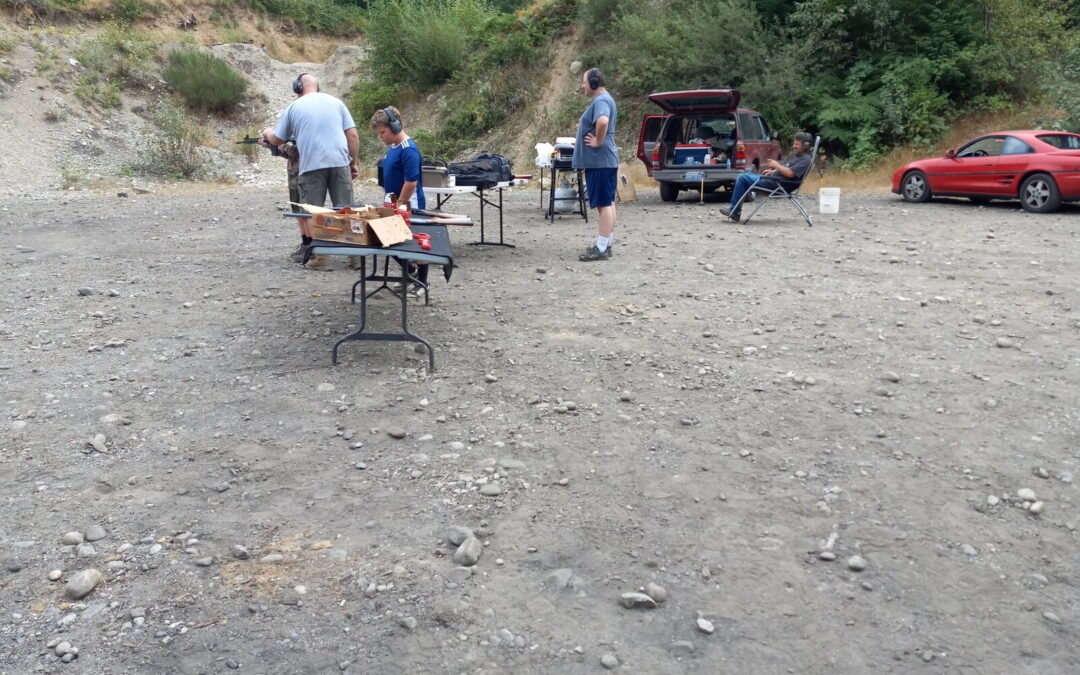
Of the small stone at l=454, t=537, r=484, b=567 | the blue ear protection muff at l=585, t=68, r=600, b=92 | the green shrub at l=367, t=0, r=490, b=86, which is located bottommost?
the small stone at l=454, t=537, r=484, b=567

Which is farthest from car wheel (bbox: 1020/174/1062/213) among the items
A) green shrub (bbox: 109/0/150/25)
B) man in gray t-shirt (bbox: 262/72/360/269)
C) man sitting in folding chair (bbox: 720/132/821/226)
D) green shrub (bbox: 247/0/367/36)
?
green shrub (bbox: 247/0/367/36)

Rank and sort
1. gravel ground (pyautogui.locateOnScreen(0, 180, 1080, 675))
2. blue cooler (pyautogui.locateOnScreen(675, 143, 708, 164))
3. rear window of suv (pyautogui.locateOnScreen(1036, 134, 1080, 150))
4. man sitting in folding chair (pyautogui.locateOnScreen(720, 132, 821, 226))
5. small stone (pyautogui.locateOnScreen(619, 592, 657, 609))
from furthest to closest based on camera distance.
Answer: blue cooler (pyautogui.locateOnScreen(675, 143, 708, 164)) → rear window of suv (pyautogui.locateOnScreen(1036, 134, 1080, 150)) → man sitting in folding chair (pyautogui.locateOnScreen(720, 132, 821, 226)) → small stone (pyautogui.locateOnScreen(619, 592, 657, 609)) → gravel ground (pyautogui.locateOnScreen(0, 180, 1080, 675))

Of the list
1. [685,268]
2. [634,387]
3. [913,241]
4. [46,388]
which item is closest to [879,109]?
[913,241]

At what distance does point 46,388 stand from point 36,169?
1777cm

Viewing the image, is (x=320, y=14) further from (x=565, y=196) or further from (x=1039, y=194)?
(x=1039, y=194)

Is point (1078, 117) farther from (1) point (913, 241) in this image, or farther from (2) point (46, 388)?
(2) point (46, 388)

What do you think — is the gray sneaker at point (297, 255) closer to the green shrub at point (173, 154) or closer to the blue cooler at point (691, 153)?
the blue cooler at point (691, 153)

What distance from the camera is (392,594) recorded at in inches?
118

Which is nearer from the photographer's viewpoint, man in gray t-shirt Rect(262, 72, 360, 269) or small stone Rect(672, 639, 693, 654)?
small stone Rect(672, 639, 693, 654)

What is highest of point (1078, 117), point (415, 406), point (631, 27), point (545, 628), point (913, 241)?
point (631, 27)

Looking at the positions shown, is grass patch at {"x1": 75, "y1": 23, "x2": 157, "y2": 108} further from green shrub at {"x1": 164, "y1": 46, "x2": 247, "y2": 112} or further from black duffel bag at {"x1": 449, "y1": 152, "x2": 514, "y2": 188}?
black duffel bag at {"x1": 449, "y1": 152, "x2": 514, "y2": 188}

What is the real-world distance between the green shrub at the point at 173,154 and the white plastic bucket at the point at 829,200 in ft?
47.9

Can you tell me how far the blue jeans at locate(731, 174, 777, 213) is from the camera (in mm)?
11492

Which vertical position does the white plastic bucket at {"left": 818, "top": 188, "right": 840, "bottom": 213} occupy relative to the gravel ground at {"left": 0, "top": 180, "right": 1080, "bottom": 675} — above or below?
above
